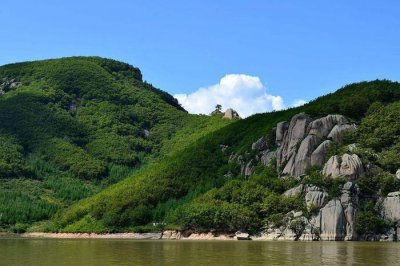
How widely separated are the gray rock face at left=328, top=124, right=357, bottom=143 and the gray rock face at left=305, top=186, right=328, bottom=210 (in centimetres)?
1775

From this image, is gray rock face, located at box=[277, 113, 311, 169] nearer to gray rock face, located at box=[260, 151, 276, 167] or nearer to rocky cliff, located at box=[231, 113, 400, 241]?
rocky cliff, located at box=[231, 113, 400, 241]

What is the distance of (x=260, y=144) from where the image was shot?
158 m

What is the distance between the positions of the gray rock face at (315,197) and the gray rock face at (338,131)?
1775 cm

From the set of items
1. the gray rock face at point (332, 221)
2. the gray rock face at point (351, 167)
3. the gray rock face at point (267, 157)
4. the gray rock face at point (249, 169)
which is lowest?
the gray rock face at point (332, 221)

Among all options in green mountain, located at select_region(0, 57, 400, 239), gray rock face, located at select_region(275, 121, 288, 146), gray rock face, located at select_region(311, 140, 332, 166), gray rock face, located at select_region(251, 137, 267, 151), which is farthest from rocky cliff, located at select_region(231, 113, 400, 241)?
gray rock face, located at select_region(251, 137, 267, 151)

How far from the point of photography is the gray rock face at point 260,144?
15632 centimetres

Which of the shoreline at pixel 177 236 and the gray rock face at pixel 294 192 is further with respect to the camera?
the gray rock face at pixel 294 192

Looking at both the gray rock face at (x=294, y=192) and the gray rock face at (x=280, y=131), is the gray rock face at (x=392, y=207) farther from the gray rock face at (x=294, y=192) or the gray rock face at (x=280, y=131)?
the gray rock face at (x=280, y=131)

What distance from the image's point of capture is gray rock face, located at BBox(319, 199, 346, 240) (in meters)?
109

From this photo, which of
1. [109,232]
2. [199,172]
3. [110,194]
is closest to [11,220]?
[110,194]

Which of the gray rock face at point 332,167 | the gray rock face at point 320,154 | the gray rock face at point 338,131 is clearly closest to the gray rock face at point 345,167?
the gray rock face at point 332,167

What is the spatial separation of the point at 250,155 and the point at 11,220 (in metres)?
78.1

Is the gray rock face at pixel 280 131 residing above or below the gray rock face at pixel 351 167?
above

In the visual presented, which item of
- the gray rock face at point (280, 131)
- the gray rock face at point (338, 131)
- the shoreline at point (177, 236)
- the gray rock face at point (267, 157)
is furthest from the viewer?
the gray rock face at point (280, 131)
